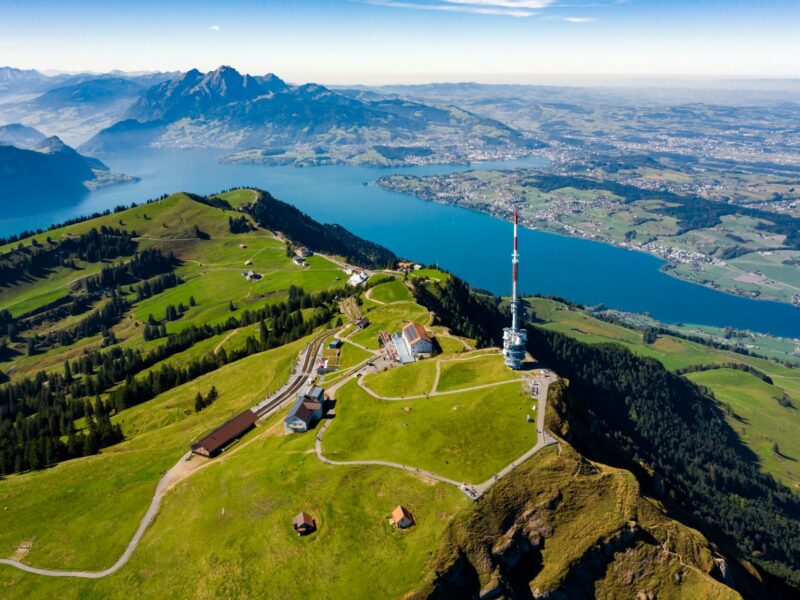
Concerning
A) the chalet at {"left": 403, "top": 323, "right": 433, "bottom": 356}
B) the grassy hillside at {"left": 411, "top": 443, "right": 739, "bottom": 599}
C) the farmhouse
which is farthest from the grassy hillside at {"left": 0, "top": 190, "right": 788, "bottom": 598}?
the farmhouse

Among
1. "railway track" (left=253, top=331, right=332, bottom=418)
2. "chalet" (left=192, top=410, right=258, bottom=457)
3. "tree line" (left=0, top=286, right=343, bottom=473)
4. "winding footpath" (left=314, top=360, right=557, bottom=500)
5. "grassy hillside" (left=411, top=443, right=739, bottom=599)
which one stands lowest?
"tree line" (left=0, top=286, right=343, bottom=473)

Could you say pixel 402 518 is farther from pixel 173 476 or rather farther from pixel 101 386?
pixel 101 386

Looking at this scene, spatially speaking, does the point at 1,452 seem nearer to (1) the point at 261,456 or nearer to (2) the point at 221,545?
(1) the point at 261,456

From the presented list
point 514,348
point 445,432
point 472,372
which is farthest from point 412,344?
point 445,432

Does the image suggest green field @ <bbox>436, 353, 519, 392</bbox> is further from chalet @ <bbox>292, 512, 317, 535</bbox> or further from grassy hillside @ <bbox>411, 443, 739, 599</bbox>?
chalet @ <bbox>292, 512, 317, 535</bbox>

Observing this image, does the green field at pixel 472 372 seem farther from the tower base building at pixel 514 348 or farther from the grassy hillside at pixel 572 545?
the grassy hillside at pixel 572 545

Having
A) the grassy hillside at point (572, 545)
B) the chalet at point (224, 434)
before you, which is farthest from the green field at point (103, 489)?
the grassy hillside at point (572, 545)

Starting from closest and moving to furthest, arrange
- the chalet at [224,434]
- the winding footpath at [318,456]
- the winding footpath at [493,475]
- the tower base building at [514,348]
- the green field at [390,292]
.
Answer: the winding footpath at [493,475], the winding footpath at [318,456], the chalet at [224,434], the tower base building at [514,348], the green field at [390,292]
